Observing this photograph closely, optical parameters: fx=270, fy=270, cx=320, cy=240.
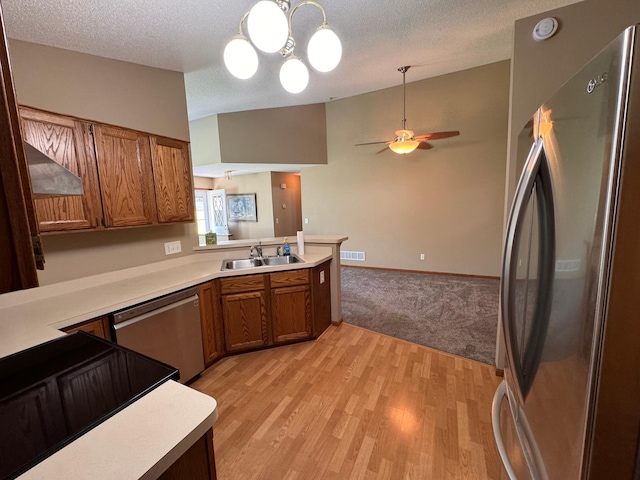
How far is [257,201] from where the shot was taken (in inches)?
278

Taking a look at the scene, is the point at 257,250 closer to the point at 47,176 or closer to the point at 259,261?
the point at 259,261

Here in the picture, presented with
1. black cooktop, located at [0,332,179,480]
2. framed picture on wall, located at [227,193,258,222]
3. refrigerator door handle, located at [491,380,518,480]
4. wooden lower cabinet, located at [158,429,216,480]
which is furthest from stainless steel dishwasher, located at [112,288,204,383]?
framed picture on wall, located at [227,193,258,222]

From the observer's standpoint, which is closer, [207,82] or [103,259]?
[103,259]

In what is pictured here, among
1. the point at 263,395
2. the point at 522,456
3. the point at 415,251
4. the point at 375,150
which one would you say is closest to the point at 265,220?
the point at 375,150

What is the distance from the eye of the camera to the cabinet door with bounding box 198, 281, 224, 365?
7.52 ft

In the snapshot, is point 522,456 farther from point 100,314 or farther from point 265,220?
point 265,220

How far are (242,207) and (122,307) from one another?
5854mm

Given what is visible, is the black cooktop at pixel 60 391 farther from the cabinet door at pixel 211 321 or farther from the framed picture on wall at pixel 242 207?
the framed picture on wall at pixel 242 207

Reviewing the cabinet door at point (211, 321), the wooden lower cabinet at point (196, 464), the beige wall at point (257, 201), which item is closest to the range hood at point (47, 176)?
the wooden lower cabinet at point (196, 464)

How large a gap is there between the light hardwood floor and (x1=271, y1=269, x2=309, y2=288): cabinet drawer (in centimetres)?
66

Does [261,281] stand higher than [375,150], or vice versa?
[375,150]

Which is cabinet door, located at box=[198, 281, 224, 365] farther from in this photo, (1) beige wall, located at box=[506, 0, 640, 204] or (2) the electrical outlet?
(1) beige wall, located at box=[506, 0, 640, 204]

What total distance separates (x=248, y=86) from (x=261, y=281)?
2662 mm

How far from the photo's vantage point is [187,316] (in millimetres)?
2117
